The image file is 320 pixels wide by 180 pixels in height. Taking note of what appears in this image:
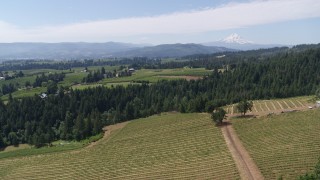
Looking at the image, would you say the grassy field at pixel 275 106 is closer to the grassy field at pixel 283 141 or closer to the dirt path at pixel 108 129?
the grassy field at pixel 283 141

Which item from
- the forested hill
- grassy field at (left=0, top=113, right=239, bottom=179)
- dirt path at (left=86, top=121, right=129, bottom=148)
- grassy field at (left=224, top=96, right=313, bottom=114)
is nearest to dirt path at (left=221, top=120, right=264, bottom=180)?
grassy field at (left=0, top=113, right=239, bottom=179)

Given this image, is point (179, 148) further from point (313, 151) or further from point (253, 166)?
point (313, 151)

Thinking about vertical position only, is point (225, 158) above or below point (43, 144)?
above

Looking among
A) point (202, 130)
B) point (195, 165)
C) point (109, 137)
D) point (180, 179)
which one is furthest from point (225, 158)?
point (109, 137)

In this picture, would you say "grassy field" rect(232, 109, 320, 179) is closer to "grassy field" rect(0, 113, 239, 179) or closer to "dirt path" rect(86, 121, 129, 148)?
"grassy field" rect(0, 113, 239, 179)

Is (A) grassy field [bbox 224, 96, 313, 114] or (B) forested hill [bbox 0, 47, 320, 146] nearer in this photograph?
(A) grassy field [bbox 224, 96, 313, 114]

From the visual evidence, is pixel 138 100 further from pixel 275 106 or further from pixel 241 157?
pixel 241 157
